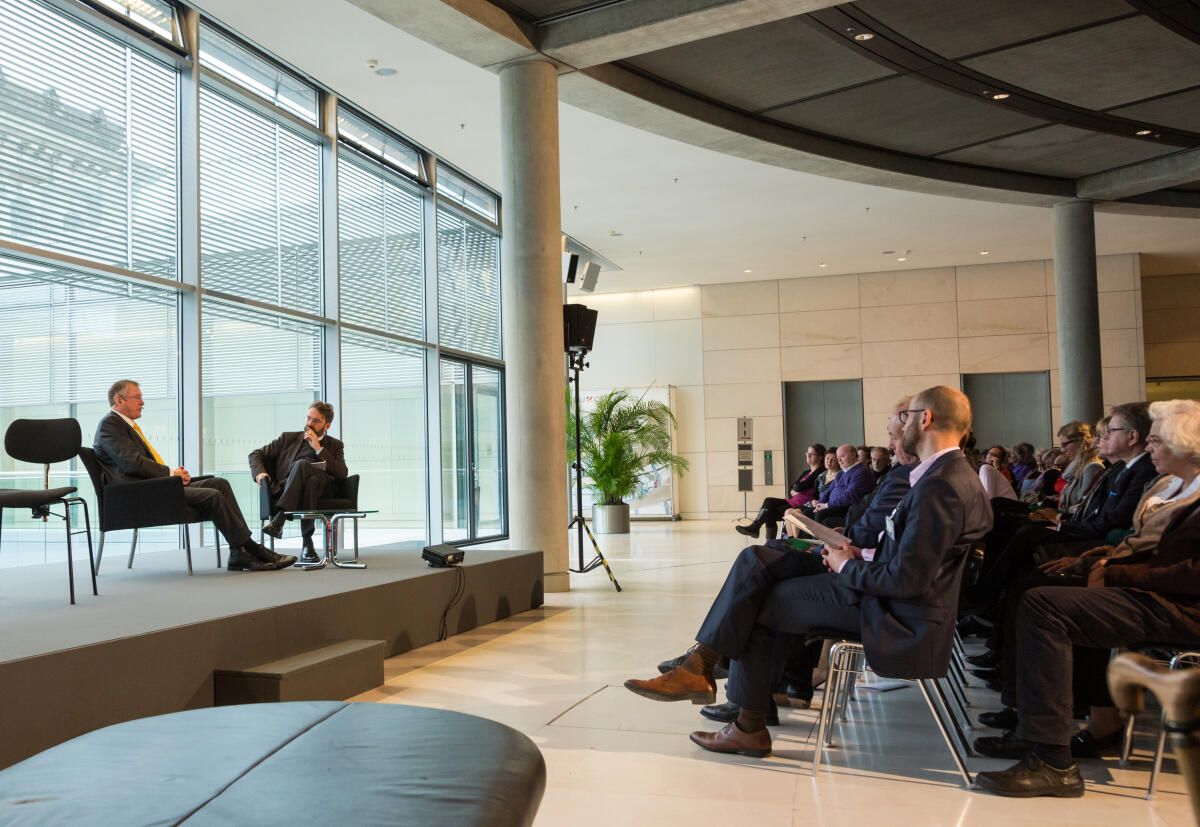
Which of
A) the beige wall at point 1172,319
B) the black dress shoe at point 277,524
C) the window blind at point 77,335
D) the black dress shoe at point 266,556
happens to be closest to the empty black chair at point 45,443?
the black dress shoe at point 266,556

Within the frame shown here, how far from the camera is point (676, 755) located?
3.44 meters

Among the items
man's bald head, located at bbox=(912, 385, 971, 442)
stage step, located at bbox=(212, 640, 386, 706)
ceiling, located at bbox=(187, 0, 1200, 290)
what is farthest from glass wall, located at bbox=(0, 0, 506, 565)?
man's bald head, located at bbox=(912, 385, 971, 442)

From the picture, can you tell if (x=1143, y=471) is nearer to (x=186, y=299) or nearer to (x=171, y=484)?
(x=171, y=484)

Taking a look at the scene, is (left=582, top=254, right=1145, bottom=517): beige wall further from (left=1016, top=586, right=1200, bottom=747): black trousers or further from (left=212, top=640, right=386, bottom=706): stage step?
(left=1016, top=586, right=1200, bottom=747): black trousers

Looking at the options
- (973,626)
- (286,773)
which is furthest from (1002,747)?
(286,773)

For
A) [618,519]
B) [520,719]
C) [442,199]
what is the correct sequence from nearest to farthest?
[520,719]
[442,199]
[618,519]

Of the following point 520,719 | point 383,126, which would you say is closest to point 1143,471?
point 520,719

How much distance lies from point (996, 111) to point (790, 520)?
753 centimetres

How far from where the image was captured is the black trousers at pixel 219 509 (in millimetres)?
5371

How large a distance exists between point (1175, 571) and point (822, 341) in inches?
604

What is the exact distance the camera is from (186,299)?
295 inches

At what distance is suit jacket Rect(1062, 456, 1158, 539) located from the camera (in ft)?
13.4

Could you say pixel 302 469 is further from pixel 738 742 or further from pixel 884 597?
pixel 884 597

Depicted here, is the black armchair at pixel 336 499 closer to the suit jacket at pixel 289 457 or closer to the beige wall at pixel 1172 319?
the suit jacket at pixel 289 457
